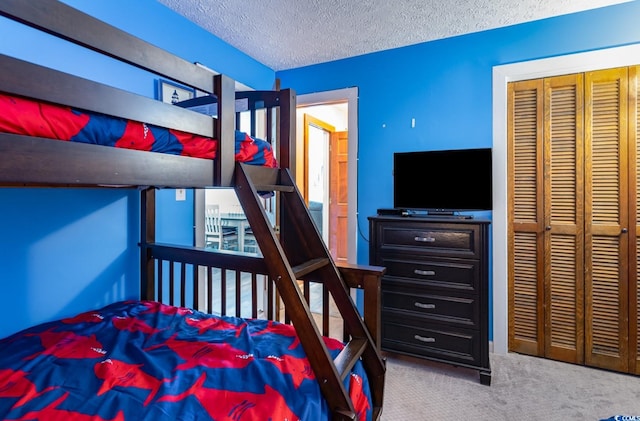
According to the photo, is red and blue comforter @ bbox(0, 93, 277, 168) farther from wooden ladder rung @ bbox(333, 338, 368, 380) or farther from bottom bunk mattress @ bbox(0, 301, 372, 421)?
wooden ladder rung @ bbox(333, 338, 368, 380)

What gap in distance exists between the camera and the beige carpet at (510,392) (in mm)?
1791

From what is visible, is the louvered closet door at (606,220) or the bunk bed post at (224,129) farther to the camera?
the louvered closet door at (606,220)

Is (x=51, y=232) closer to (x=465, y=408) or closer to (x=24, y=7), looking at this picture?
(x=24, y=7)

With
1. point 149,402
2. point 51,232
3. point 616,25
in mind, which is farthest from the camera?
point 616,25

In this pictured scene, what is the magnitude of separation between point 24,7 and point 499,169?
267 centimetres

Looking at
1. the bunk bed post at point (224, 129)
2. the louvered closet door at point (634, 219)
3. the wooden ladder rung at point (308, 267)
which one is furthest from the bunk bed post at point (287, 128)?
the louvered closet door at point (634, 219)

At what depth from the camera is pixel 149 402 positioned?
1.00 metres

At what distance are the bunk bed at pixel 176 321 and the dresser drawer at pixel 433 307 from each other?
34.9 inches

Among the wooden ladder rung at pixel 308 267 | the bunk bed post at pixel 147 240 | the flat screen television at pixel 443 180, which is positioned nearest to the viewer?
the wooden ladder rung at pixel 308 267

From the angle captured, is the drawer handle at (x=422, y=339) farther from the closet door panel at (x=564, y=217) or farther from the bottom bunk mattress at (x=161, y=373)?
the bottom bunk mattress at (x=161, y=373)

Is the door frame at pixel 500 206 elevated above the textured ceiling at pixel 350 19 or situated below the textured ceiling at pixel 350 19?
below

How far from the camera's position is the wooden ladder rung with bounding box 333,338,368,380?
3.86ft

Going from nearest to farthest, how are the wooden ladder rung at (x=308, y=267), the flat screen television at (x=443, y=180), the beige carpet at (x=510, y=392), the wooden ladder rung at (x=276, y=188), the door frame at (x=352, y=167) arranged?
1. the wooden ladder rung at (x=308, y=267)
2. the wooden ladder rung at (x=276, y=188)
3. the beige carpet at (x=510, y=392)
4. the flat screen television at (x=443, y=180)
5. the door frame at (x=352, y=167)

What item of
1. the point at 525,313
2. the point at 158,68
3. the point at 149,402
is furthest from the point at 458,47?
the point at 149,402
